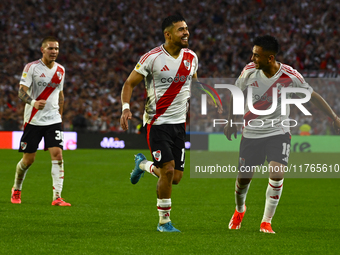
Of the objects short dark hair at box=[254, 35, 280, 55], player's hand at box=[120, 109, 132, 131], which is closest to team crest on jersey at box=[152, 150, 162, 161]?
player's hand at box=[120, 109, 132, 131]

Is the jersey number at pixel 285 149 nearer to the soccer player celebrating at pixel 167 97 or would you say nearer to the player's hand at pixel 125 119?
the soccer player celebrating at pixel 167 97

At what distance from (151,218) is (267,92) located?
227 centimetres

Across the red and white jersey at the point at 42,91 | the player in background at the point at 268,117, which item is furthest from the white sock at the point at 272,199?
the red and white jersey at the point at 42,91

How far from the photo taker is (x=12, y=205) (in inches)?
311

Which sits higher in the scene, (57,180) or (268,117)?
(268,117)

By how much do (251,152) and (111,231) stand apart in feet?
5.84

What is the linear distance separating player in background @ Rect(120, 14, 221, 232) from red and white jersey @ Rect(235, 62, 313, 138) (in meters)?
0.67

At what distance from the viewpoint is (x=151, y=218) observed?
22.5 feet

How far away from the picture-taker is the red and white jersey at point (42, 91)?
8203 millimetres

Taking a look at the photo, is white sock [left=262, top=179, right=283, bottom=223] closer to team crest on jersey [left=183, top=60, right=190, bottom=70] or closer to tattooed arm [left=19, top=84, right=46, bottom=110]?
team crest on jersey [left=183, top=60, right=190, bottom=70]

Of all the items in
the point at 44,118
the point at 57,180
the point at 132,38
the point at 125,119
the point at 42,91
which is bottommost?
the point at 57,180

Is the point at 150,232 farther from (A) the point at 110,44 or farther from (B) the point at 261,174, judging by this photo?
(A) the point at 110,44

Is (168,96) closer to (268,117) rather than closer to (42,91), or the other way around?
(268,117)

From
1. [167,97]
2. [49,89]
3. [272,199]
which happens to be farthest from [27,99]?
[272,199]
